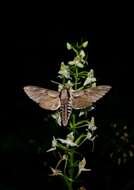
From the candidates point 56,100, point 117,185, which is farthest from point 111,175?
point 56,100

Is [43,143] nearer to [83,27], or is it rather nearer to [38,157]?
[38,157]

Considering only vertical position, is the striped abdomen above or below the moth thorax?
below

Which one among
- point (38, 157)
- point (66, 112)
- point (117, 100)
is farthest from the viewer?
point (117, 100)

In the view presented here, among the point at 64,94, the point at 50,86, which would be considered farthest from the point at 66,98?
the point at 50,86

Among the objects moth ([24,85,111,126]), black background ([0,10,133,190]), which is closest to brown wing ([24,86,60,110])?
moth ([24,85,111,126])

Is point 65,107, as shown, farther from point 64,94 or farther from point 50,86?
point 50,86

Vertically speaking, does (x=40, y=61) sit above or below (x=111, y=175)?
above

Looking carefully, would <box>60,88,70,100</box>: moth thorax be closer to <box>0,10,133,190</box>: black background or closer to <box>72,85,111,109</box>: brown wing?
<box>72,85,111,109</box>: brown wing
